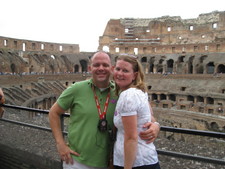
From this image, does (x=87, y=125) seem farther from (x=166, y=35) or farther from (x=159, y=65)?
(x=166, y=35)

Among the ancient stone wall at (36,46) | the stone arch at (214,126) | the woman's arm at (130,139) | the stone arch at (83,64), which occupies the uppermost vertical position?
the ancient stone wall at (36,46)

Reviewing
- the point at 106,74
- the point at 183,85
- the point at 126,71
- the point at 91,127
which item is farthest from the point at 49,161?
the point at 183,85

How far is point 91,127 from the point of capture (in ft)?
8.23

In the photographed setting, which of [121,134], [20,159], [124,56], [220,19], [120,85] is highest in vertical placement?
[220,19]

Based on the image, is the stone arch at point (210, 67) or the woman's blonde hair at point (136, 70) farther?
the stone arch at point (210, 67)

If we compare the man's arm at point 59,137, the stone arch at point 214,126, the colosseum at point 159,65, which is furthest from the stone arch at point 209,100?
the man's arm at point 59,137

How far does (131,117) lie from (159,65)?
3581 cm

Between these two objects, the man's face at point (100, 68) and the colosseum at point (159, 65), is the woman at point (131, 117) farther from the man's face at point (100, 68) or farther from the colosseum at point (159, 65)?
the colosseum at point (159, 65)

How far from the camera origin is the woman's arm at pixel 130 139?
2078mm

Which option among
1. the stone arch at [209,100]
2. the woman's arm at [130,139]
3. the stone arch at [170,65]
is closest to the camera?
the woman's arm at [130,139]

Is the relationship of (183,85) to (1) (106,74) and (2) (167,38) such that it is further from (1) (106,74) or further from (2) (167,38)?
(1) (106,74)

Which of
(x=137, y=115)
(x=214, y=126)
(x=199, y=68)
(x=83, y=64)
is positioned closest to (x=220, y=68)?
(x=199, y=68)

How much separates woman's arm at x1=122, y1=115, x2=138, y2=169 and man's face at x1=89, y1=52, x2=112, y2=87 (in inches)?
26.9

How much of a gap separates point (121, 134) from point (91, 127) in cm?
41
